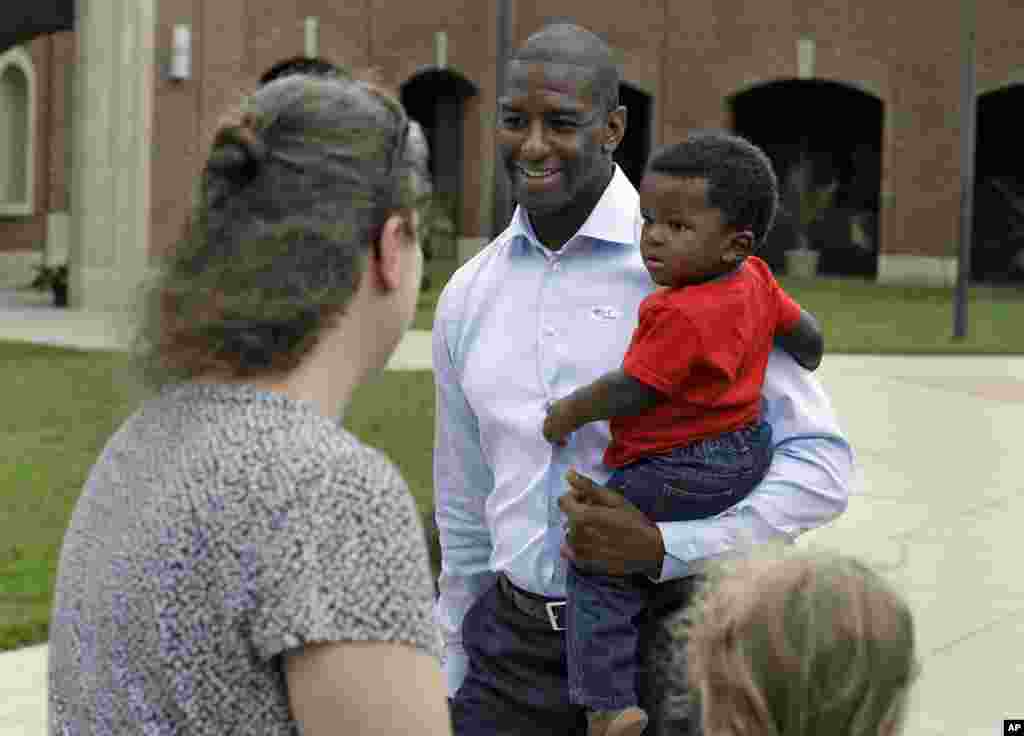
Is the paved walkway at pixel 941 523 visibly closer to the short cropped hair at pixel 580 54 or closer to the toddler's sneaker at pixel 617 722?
the toddler's sneaker at pixel 617 722

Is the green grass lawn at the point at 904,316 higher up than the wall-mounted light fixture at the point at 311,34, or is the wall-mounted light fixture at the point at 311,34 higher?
the wall-mounted light fixture at the point at 311,34

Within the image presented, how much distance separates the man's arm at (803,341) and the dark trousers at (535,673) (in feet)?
1.35

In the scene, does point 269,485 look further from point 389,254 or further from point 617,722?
point 617,722

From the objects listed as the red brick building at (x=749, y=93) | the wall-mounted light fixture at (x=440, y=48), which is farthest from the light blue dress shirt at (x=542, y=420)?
the wall-mounted light fixture at (x=440, y=48)

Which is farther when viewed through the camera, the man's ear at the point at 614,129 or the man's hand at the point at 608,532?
the man's ear at the point at 614,129

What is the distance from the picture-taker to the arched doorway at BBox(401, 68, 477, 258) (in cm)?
3600

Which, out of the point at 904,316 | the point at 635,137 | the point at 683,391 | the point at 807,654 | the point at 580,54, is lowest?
the point at 904,316

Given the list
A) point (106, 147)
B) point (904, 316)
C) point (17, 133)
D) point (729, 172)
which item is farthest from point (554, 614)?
point (17, 133)

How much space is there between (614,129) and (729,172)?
34 cm

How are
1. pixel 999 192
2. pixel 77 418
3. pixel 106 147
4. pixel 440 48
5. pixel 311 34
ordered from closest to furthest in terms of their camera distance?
1. pixel 77 418
2. pixel 106 147
3. pixel 311 34
4. pixel 440 48
5. pixel 999 192

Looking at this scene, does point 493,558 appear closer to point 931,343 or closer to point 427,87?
point 931,343

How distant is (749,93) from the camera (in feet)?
121

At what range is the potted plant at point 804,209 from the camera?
35.5 m

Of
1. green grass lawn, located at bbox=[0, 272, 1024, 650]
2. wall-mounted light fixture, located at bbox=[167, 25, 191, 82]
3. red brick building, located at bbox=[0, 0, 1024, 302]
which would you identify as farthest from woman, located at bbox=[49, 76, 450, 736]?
red brick building, located at bbox=[0, 0, 1024, 302]
